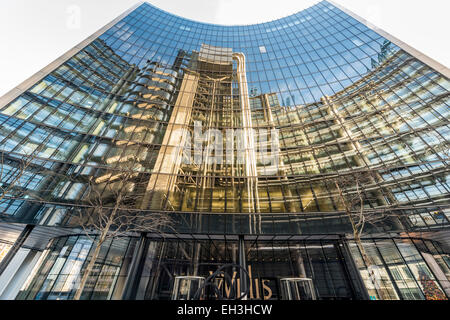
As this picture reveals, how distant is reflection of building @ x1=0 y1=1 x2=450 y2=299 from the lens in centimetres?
1598

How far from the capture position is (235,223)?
57.0 feet

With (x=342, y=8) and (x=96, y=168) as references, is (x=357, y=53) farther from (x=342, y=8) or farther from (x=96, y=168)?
(x=96, y=168)

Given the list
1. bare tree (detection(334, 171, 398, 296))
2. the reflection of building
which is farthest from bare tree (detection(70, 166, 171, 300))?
bare tree (detection(334, 171, 398, 296))

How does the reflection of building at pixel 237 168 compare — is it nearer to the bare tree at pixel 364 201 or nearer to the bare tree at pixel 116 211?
the bare tree at pixel 364 201

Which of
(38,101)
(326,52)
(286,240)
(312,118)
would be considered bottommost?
(286,240)

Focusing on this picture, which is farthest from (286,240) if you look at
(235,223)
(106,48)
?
(106,48)

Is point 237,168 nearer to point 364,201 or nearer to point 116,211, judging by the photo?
point 364,201

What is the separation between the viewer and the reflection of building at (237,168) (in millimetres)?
15977

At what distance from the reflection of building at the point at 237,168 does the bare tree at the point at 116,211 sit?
0.50m

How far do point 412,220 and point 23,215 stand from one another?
33525mm

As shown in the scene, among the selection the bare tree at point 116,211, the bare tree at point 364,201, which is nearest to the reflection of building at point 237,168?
the bare tree at point 364,201

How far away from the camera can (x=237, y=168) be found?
2250 centimetres

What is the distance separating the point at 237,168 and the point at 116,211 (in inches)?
512

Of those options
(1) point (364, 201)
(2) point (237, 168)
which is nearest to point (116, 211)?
(2) point (237, 168)
